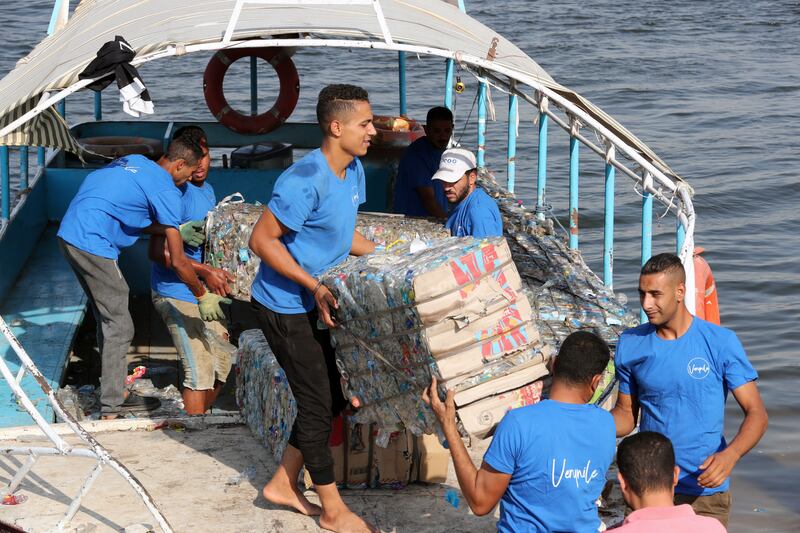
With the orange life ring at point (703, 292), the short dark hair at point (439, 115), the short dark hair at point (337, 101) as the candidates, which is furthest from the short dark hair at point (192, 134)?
the orange life ring at point (703, 292)

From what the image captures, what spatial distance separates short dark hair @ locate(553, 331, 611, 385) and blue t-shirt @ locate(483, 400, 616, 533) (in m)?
0.10

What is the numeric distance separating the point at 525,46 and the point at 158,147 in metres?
15.9

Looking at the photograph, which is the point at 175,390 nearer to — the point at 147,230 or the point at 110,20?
Answer: the point at 147,230

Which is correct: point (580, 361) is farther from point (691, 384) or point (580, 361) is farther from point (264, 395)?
point (264, 395)

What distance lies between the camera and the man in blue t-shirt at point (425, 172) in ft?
27.0

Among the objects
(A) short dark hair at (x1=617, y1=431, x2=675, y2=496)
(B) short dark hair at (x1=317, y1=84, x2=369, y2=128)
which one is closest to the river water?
(A) short dark hair at (x1=617, y1=431, x2=675, y2=496)

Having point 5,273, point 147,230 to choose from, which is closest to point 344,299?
point 147,230

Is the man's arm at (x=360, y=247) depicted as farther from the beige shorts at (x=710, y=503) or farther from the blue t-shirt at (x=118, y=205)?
the beige shorts at (x=710, y=503)

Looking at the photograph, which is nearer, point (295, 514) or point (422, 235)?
point (295, 514)

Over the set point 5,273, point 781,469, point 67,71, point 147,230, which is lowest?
point 781,469

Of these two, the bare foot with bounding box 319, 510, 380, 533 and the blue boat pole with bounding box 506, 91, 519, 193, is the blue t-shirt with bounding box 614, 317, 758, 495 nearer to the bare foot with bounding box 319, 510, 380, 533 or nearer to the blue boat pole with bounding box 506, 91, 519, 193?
the bare foot with bounding box 319, 510, 380, 533

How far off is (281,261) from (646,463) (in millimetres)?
1722

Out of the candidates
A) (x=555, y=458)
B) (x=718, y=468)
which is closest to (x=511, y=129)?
(x=718, y=468)

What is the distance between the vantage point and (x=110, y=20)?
289 inches
